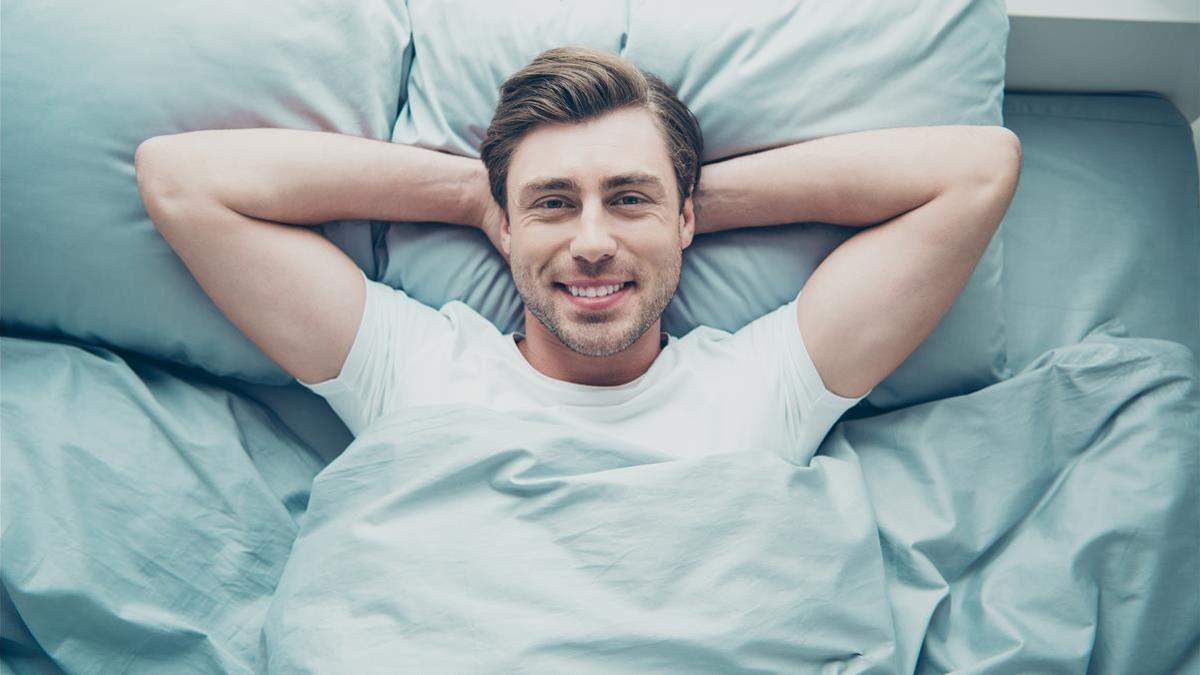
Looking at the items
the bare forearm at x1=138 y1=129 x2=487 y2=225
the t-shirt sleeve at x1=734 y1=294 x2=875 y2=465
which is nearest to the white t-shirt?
the t-shirt sleeve at x1=734 y1=294 x2=875 y2=465

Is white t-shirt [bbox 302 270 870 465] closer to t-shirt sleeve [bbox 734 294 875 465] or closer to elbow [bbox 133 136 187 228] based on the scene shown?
t-shirt sleeve [bbox 734 294 875 465]

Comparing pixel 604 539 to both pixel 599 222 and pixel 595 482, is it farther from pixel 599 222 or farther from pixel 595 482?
pixel 599 222

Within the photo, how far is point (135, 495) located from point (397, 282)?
397 millimetres

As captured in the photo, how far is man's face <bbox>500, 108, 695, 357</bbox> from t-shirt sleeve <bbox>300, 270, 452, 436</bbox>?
151mm

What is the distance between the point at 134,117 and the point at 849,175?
2.74 ft

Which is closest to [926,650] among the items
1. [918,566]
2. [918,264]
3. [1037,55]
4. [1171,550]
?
[918,566]

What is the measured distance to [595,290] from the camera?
120cm

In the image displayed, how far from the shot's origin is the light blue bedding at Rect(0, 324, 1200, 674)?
3.27 ft

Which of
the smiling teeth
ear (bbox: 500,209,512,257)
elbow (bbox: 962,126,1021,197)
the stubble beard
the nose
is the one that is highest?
elbow (bbox: 962,126,1021,197)

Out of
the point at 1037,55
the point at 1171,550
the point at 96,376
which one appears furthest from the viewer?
the point at 1037,55

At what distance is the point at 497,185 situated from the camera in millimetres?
1250

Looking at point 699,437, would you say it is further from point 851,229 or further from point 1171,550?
point 1171,550

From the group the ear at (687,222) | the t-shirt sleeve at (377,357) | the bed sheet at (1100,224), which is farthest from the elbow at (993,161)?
the t-shirt sleeve at (377,357)

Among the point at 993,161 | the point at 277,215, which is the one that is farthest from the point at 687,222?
the point at 277,215
